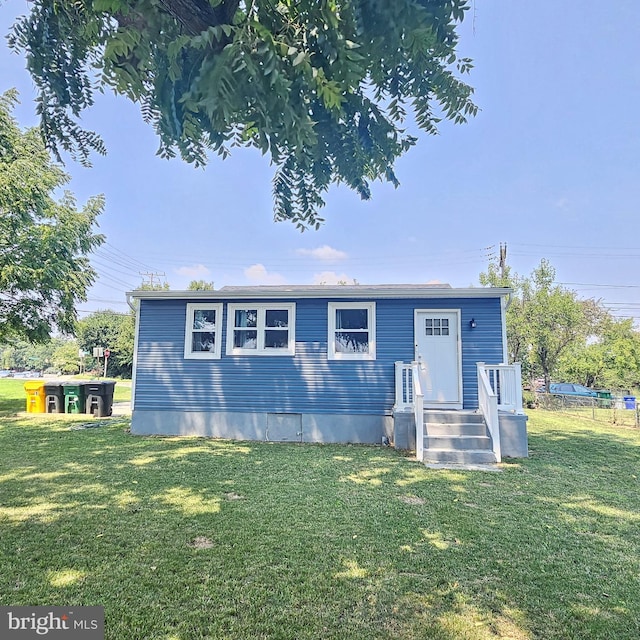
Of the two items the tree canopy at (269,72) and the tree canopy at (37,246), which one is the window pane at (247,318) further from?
the tree canopy at (37,246)

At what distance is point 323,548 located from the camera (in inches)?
127

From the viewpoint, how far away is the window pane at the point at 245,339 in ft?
28.2

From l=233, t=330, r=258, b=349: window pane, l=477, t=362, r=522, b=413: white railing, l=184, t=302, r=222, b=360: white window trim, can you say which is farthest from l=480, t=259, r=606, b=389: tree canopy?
l=184, t=302, r=222, b=360: white window trim

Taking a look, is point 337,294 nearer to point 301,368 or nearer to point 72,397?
point 301,368

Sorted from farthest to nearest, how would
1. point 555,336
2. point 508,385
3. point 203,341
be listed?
point 555,336 < point 203,341 < point 508,385

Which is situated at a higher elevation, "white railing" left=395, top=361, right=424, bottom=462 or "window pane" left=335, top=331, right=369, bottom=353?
"window pane" left=335, top=331, right=369, bottom=353

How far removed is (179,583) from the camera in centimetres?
264

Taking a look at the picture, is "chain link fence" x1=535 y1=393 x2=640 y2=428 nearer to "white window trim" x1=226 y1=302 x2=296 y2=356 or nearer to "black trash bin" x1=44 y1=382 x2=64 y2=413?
"white window trim" x1=226 y1=302 x2=296 y2=356

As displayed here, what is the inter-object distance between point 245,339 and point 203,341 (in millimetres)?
934

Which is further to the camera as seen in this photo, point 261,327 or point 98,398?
point 98,398

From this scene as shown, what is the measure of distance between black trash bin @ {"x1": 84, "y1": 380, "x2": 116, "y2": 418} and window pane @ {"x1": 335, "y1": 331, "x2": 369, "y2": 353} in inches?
288

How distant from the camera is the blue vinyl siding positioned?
26.3 feet

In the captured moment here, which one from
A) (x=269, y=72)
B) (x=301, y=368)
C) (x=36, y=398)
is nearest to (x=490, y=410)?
(x=301, y=368)

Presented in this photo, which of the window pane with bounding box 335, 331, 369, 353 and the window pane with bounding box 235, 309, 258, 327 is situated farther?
the window pane with bounding box 235, 309, 258, 327
